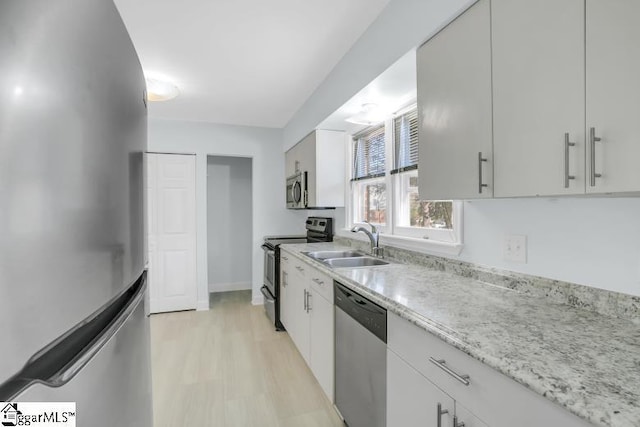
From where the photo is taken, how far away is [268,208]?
4.43 m

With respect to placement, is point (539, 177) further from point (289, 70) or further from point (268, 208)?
point (268, 208)

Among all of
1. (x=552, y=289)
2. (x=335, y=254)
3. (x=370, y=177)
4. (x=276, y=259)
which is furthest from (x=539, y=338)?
(x=276, y=259)

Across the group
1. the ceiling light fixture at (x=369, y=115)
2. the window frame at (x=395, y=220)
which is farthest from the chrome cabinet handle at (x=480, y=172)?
the ceiling light fixture at (x=369, y=115)

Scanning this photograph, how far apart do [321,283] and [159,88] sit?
217 centimetres

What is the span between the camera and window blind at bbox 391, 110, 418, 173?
2266mm

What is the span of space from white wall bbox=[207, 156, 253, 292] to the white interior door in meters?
0.86

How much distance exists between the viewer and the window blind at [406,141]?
227cm

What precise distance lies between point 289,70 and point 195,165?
2.07 m

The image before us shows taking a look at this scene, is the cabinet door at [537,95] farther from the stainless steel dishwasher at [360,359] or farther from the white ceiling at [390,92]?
the stainless steel dishwasher at [360,359]

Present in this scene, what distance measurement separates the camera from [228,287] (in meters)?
5.15

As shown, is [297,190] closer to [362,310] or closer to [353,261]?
[353,261]

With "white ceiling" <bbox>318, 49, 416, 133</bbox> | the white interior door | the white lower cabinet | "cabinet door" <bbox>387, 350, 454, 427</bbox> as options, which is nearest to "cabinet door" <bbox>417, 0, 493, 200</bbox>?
"white ceiling" <bbox>318, 49, 416, 133</bbox>

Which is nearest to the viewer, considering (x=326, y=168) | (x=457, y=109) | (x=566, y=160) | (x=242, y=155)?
(x=566, y=160)

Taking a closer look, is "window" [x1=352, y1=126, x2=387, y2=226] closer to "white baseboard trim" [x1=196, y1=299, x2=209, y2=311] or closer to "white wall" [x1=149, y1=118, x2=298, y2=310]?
"white wall" [x1=149, y1=118, x2=298, y2=310]
